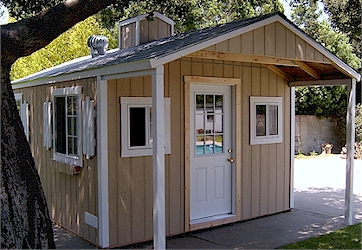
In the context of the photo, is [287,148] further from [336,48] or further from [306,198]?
[336,48]

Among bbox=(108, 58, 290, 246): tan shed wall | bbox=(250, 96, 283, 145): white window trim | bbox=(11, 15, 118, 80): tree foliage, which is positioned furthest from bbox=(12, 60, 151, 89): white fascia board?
bbox=(11, 15, 118, 80): tree foliage

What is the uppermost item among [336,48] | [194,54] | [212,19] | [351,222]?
[212,19]

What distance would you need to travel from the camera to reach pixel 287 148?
776 centimetres

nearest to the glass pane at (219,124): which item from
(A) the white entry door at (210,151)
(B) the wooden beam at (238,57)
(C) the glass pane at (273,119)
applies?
(A) the white entry door at (210,151)

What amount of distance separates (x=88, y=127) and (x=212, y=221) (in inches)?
90.2

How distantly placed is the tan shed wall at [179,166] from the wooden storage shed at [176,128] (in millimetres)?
15

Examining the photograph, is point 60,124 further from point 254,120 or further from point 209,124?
point 254,120

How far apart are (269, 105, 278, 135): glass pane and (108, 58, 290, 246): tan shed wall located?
0.22 meters

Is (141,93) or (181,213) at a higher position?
(141,93)

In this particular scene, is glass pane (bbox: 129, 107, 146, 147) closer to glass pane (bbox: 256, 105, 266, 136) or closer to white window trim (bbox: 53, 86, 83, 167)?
white window trim (bbox: 53, 86, 83, 167)

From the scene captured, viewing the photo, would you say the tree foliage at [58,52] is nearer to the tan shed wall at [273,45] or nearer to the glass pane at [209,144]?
the glass pane at [209,144]

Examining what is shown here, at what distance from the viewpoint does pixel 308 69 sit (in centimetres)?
703

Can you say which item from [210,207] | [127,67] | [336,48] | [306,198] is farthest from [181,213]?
[336,48]

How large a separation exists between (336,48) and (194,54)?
12746mm
